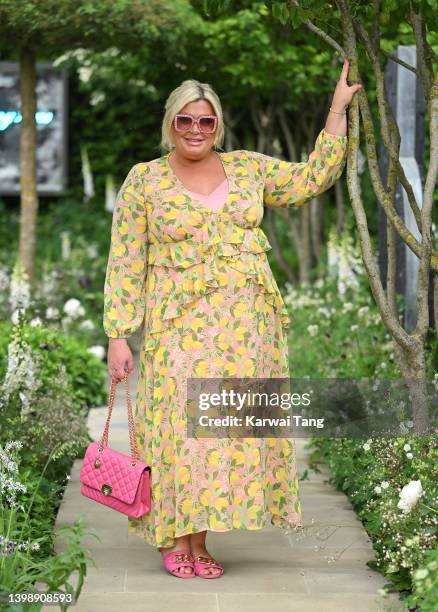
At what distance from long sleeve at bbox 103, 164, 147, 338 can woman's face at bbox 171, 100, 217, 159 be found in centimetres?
19

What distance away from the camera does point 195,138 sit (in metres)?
4.46

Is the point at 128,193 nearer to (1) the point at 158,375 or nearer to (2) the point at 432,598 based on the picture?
(1) the point at 158,375

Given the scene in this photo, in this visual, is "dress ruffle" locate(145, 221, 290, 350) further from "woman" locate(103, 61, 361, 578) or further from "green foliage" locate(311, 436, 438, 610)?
"green foliage" locate(311, 436, 438, 610)

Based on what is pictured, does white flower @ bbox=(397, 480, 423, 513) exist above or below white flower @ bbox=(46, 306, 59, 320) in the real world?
below

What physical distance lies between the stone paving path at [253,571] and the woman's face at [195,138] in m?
1.47

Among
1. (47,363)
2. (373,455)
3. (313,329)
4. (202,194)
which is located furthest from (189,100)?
(313,329)

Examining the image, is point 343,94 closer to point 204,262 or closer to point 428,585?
point 204,262

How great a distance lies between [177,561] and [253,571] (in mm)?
290

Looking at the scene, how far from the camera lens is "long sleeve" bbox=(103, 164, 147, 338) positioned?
4.53 meters

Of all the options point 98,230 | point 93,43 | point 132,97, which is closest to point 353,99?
point 93,43

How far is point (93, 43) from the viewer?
9789 mm

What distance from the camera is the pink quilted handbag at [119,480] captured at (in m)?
4.40

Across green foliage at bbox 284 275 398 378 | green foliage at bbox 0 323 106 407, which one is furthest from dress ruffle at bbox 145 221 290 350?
green foliage at bbox 0 323 106 407

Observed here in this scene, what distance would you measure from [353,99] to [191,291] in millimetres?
909
